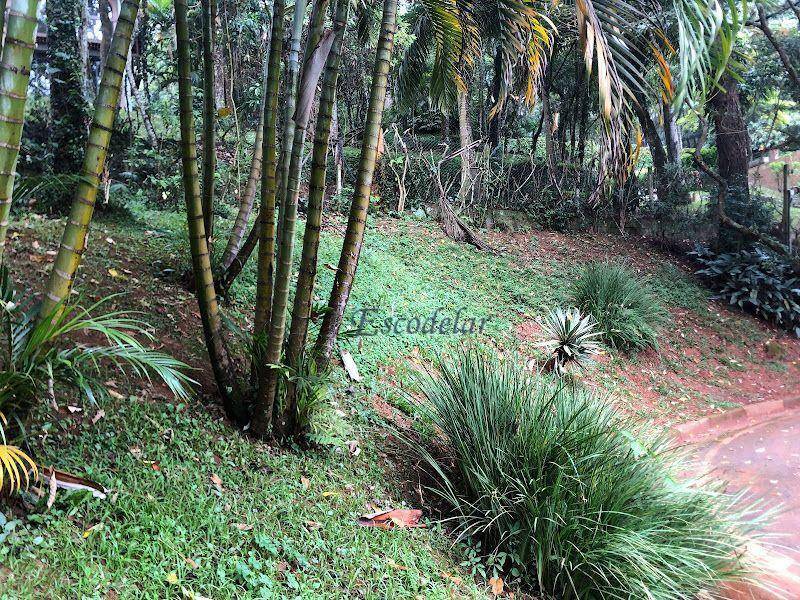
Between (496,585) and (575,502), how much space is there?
0.69 metres

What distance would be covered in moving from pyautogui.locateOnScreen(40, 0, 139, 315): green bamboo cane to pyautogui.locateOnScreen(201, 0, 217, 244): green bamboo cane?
152 cm

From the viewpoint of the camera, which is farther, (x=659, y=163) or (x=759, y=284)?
(x=659, y=163)

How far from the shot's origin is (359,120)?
12.4m

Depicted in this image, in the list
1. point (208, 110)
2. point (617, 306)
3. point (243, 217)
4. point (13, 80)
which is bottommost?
point (617, 306)

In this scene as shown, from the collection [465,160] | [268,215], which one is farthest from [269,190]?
[465,160]

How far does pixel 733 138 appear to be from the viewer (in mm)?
12023

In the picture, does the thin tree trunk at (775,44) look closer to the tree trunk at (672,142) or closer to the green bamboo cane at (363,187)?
the tree trunk at (672,142)

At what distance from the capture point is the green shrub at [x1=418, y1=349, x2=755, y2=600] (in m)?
3.26

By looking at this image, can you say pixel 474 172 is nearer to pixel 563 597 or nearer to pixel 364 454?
pixel 364 454

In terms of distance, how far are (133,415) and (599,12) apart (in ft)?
13.1

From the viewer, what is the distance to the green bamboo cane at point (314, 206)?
10.7 feet

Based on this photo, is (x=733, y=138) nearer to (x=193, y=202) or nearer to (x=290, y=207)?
(x=290, y=207)

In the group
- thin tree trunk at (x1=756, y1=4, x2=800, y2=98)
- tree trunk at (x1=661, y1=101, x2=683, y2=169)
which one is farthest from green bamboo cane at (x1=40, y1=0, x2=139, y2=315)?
tree trunk at (x1=661, y1=101, x2=683, y2=169)

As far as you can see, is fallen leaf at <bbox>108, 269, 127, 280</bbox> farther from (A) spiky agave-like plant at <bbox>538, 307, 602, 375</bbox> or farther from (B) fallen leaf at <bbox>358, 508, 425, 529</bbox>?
(A) spiky agave-like plant at <bbox>538, 307, 602, 375</bbox>
